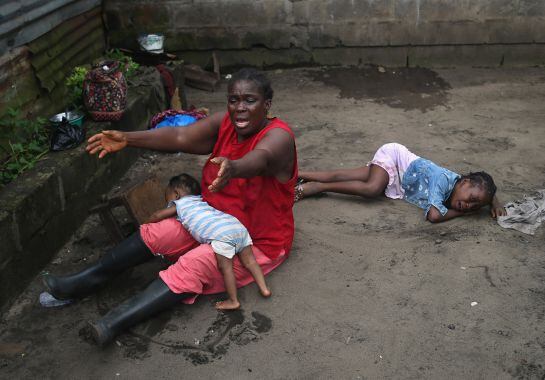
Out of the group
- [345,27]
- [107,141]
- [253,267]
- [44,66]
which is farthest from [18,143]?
[345,27]

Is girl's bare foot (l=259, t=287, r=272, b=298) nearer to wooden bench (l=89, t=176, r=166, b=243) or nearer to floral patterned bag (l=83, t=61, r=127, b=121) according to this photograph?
wooden bench (l=89, t=176, r=166, b=243)

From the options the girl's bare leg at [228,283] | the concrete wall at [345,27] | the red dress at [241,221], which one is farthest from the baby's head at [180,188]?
the concrete wall at [345,27]

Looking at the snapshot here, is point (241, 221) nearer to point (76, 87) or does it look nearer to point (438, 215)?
point (438, 215)

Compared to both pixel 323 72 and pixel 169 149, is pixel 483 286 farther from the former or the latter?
pixel 323 72

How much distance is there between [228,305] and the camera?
356cm

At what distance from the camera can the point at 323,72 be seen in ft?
26.0

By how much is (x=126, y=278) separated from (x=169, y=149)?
916 millimetres

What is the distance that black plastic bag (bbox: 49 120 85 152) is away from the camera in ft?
15.2

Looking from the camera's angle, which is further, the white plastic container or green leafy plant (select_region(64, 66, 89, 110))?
the white plastic container

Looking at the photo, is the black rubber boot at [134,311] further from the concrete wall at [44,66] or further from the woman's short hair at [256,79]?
the concrete wall at [44,66]

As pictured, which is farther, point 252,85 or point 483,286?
point 483,286

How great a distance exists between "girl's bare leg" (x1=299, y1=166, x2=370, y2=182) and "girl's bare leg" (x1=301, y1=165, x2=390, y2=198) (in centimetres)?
6

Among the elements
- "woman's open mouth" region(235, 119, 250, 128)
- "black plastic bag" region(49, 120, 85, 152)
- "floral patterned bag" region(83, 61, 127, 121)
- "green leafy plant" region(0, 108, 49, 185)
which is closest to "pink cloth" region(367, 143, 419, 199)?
"woman's open mouth" region(235, 119, 250, 128)

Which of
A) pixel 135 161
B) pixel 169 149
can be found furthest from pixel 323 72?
pixel 169 149
